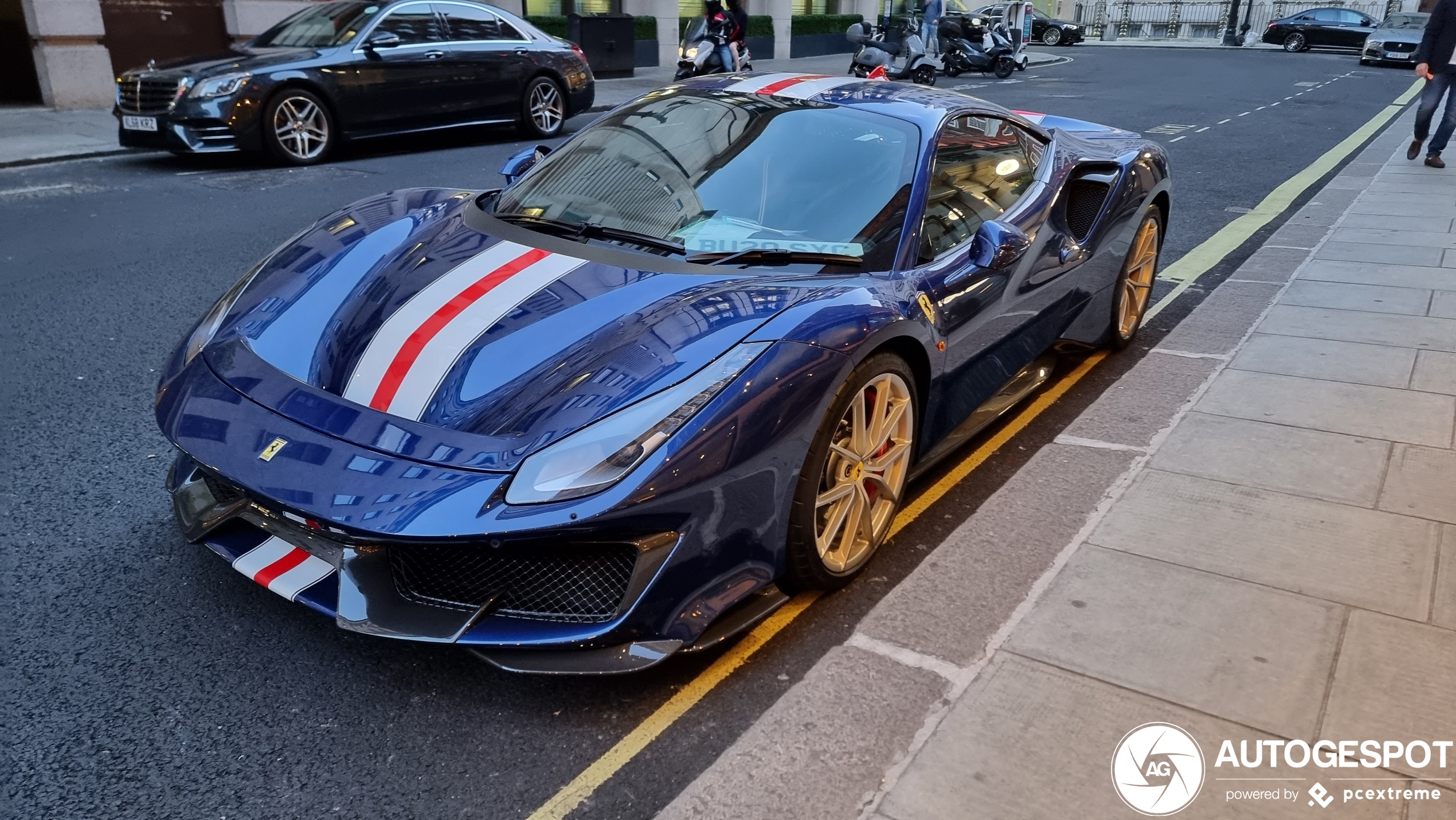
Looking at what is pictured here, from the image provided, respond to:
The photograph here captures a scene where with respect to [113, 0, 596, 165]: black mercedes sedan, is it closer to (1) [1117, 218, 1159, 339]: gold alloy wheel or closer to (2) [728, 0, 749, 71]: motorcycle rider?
(2) [728, 0, 749, 71]: motorcycle rider

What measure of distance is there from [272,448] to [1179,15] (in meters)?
54.5

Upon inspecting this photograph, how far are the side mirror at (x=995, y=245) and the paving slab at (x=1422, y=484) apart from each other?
1.52 m

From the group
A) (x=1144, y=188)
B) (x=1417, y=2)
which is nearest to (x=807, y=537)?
(x=1144, y=188)

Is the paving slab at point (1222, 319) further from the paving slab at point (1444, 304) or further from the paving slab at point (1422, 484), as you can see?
the paving slab at point (1422, 484)

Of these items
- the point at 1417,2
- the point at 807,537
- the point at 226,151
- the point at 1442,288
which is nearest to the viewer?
the point at 807,537

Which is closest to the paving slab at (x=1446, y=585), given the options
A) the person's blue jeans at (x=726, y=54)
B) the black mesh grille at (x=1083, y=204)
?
the black mesh grille at (x=1083, y=204)

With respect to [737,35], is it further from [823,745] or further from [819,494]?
[823,745]

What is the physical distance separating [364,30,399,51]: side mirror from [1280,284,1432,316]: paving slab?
7.98m

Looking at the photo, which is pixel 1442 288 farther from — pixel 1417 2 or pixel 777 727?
pixel 1417 2

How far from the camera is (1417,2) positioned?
46.2 metres

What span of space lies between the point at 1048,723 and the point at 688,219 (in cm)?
178

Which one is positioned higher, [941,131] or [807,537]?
[941,131]

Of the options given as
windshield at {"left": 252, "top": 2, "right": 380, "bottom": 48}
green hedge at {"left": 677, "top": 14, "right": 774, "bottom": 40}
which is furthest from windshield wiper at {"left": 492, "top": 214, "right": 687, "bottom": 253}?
green hedge at {"left": 677, "top": 14, "right": 774, "bottom": 40}

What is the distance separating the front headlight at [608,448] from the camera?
7.58 ft
